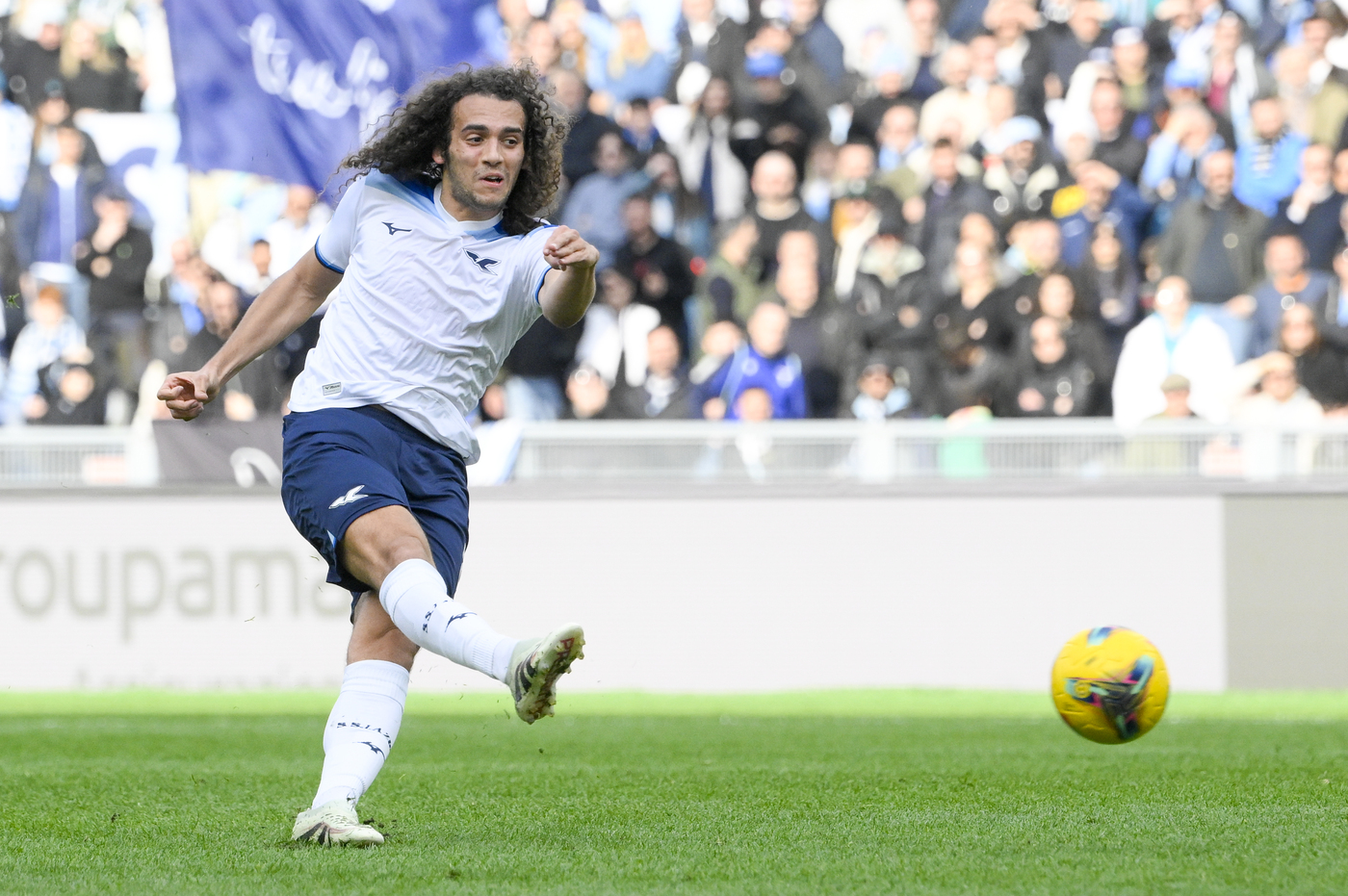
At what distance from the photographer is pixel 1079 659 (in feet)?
22.4

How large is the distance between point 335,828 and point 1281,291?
10130 mm

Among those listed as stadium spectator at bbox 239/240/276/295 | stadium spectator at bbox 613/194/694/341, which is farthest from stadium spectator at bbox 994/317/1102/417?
stadium spectator at bbox 239/240/276/295

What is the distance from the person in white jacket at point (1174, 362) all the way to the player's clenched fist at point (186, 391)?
890 cm

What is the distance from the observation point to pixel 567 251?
4.83 meters

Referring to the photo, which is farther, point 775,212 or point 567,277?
point 775,212

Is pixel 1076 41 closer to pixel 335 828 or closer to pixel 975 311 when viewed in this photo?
pixel 975 311

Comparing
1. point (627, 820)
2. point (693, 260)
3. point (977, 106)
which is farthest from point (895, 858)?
point (977, 106)

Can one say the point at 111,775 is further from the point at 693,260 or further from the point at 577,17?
the point at 577,17

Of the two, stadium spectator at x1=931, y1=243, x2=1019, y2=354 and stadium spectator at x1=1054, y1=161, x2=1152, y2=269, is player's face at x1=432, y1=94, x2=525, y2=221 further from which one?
stadium spectator at x1=1054, y1=161, x2=1152, y2=269

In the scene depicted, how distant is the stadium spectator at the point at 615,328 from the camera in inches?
551

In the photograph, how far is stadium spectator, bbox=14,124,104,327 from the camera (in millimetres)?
15266

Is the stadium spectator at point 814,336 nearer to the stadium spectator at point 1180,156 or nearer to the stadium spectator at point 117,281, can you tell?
the stadium spectator at point 1180,156

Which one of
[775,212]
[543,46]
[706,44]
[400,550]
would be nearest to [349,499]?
[400,550]

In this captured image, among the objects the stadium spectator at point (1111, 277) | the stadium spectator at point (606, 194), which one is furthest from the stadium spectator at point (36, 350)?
the stadium spectator at point (1111, 277)
